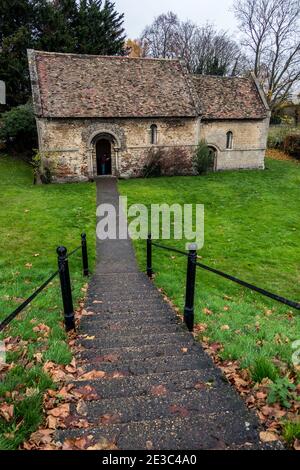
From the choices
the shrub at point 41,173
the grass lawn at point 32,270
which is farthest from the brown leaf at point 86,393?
the shrub at point 41,173

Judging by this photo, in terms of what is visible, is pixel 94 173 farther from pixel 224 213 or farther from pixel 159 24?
pixel 159 24

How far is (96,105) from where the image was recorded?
22297 millimetres

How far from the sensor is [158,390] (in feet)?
11.2

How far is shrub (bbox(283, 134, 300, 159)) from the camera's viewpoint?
32.2 meters

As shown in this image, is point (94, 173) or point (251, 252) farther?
point (94, 173)

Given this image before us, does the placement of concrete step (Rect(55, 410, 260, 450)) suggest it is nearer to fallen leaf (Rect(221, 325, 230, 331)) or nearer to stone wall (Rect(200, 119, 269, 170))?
fallen leaf (Rect(221, 325, 230, 331))

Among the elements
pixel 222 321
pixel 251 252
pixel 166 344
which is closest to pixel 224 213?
pixel 251 252

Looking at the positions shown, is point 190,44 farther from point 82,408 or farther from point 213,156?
point 82,408

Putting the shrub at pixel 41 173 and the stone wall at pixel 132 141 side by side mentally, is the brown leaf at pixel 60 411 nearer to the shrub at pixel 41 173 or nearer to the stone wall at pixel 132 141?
the shrub at pixel 41 173

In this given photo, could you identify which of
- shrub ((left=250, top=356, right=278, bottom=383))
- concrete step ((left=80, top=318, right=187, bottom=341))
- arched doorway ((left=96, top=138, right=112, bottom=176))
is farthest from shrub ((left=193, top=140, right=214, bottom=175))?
shrub ((left=250, top=356, right=278, bottom=383))

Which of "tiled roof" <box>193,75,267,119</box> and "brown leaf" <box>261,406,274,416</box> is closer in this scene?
"brown leaf" <box>261,406,274,416</box>

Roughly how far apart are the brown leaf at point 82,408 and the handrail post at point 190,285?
2.63 meters

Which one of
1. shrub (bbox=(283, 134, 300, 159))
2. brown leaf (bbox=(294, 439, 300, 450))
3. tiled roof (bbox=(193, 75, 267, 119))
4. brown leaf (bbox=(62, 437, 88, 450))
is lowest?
brown leaf (bbox=(62, 437, 88, 450))
